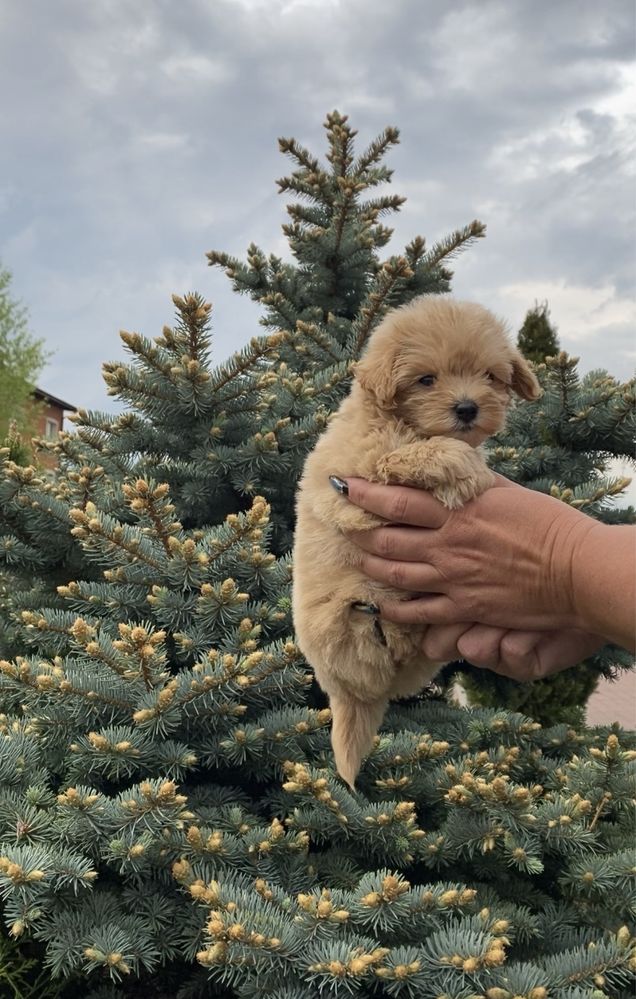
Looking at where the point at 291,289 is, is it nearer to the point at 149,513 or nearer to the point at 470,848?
the point at 149,513

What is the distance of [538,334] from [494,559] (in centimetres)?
675

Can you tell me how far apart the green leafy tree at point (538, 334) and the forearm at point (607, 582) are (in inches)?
257

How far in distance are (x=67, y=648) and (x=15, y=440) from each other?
5.95 feet

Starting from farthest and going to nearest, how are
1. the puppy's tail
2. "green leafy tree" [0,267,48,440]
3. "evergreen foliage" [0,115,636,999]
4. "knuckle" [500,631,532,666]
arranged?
"green leafy tree" [0,267,48,440] → "evergreen foliage" [0,115,636,999] → "knuckle" [500,631,532,666] → the puppy's tail

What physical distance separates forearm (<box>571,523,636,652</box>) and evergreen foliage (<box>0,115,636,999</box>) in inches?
51.4

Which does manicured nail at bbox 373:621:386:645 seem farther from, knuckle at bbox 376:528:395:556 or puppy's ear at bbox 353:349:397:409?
puppy's ear at bbox 353:349:397:409

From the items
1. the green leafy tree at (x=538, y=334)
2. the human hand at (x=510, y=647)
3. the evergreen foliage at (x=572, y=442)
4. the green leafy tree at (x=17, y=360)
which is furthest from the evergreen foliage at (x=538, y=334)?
the green leafy tree at (x=17, y=360)

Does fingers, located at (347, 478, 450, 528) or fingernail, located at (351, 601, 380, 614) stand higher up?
fingers, located at (347, 478, 450, 528)

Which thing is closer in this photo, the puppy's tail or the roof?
the puppy's tail

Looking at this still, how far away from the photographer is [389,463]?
1477 millimetres

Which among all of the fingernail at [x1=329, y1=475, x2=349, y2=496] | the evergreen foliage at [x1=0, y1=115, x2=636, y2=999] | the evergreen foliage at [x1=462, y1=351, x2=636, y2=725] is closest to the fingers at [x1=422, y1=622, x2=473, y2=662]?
the fingernail at [x1=329, y1=475, x2=349, y2=496]

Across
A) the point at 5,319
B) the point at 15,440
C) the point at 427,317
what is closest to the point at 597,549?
the point at 427,317

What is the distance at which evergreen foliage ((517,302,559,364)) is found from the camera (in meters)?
7.82

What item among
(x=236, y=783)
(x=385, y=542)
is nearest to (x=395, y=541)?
(x=385, y=542)
